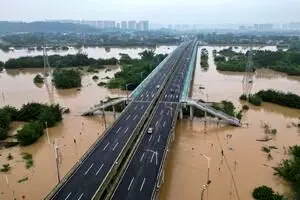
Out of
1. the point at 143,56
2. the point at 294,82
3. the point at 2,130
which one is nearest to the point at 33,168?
the point at 2,130

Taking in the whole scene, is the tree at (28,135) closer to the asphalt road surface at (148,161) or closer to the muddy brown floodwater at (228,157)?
the asphalt road surface at (148,161)

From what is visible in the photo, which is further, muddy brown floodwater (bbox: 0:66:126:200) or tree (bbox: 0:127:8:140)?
tree (bbox: 0:127:8:140)

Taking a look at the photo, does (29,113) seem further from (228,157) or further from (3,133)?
(228,157)

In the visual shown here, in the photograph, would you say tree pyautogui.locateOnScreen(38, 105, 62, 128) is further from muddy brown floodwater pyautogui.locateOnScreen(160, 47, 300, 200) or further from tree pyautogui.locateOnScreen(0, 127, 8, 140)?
muddy brown floodwater pyautogui.locateOnScreen(160, 47, 300, 200)

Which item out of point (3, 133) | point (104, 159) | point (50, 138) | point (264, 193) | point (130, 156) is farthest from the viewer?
point (50, 138)

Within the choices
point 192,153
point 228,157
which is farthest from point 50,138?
point 228,157

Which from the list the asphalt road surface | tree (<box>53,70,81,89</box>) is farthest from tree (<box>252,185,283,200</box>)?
tree (<box>53,70,81,89</box>)

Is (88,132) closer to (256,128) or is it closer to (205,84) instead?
(256,128)
